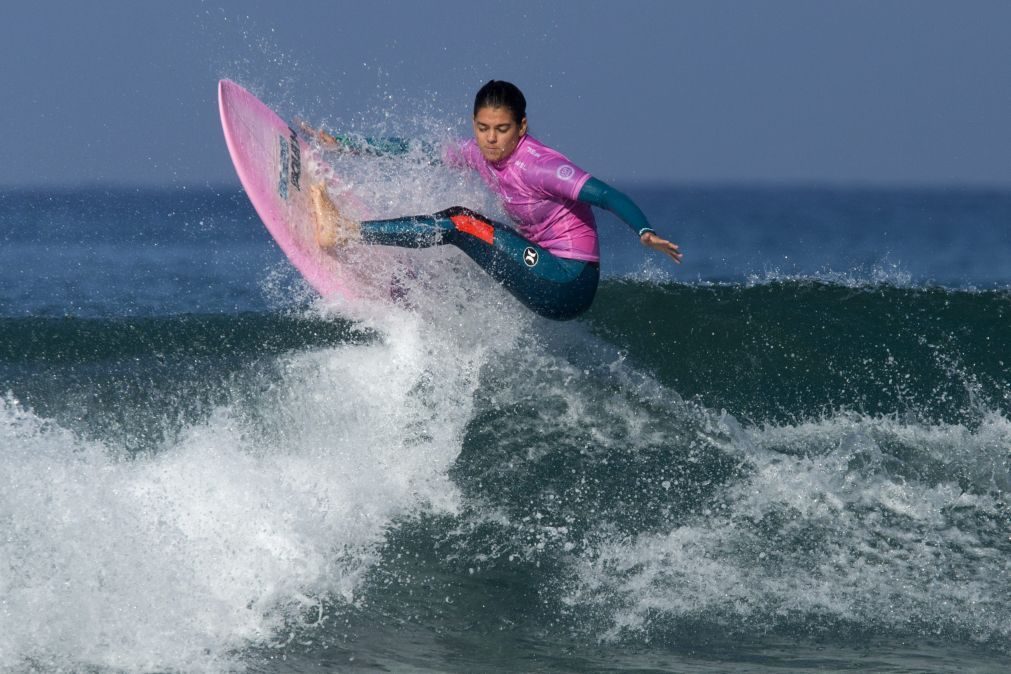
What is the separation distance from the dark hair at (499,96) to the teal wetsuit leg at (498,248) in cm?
64

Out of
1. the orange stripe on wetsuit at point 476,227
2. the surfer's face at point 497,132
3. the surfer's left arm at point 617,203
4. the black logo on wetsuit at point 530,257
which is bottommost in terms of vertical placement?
the black logo on wetsuit at point 530,257

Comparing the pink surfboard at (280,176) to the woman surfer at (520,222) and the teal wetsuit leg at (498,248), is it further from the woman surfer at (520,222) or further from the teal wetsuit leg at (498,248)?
the teal wetsuit leg at (498,248)

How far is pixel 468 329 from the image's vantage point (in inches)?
273

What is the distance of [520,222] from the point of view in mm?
6379

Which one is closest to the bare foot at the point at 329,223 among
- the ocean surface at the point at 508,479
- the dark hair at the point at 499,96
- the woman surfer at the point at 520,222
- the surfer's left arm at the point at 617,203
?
the woman surfer at the point at 520,222

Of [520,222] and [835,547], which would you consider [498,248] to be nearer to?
[520,222]

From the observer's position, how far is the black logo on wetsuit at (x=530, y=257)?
20.1 feet

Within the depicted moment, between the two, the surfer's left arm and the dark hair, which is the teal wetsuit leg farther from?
the dark hair

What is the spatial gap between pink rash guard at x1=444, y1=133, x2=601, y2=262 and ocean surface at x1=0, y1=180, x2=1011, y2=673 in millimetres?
530

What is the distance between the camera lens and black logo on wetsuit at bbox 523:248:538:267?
20.1 feet

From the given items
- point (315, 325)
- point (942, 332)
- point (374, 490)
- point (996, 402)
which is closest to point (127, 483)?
point (374, 490)

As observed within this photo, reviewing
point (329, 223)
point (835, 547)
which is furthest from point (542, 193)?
point (835, 547)

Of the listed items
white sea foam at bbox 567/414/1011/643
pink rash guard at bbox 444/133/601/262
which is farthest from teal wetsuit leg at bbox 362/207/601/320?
white sea foam at bbox 567/414/1011/643

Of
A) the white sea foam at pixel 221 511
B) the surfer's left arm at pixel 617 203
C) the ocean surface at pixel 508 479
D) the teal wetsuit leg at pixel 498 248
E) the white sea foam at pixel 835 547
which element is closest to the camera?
the white sea foam at pixel 221 511
